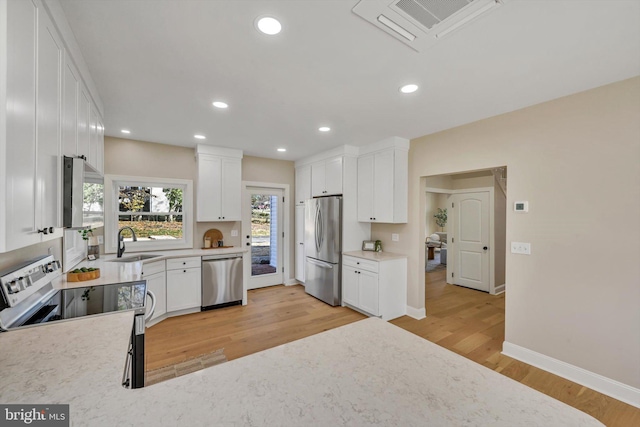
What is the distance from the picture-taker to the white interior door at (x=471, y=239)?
504 centimetres

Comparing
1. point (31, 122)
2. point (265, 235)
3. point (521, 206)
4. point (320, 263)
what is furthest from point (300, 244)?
point (31, 122)

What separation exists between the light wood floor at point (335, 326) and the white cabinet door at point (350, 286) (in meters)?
0.16

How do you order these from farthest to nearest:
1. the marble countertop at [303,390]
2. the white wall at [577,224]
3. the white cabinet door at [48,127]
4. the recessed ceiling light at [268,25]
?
the white wall at [577,224] < the recessed ceiling light at [268,25] < the white cabinet door at [48,127] < the marble countertop at [303,390]

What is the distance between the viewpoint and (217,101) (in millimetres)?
2584

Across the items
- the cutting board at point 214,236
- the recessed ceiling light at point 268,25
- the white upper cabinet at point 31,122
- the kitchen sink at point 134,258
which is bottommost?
the kitchen sink at point 134,258

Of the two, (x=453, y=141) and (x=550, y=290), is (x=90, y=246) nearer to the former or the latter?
(x=453, y=141)

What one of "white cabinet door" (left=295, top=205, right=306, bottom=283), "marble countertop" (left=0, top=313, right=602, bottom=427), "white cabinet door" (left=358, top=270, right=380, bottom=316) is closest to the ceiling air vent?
"marble countertop" (left=0, top=313, right=602, bottom=427)

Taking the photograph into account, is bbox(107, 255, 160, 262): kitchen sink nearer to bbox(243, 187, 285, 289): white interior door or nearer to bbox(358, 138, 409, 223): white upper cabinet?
bbox(243, 187, 285, 289): white interior door

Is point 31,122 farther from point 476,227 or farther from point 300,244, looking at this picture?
point 476,227

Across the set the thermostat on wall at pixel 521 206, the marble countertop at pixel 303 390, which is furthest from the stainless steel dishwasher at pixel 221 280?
the thermostat on wall at pixel 521 206

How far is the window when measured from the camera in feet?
12.5

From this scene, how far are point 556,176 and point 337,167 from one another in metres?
2.72

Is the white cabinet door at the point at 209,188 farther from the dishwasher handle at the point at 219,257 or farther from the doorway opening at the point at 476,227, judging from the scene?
the doorway opening at the point at 476,227

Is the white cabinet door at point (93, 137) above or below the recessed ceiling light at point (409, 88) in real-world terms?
below
